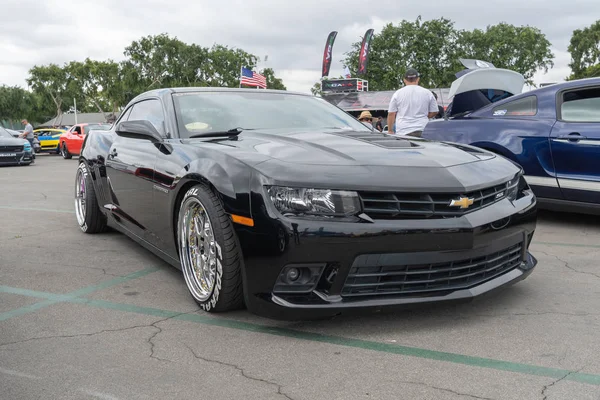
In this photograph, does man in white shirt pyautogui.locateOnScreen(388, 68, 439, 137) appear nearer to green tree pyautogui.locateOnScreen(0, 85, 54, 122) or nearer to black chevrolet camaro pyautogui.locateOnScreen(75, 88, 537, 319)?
black chevrolet camaro pyautogui.locateOnScreen(75, 88, 537, 319)

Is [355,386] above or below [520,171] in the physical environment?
below

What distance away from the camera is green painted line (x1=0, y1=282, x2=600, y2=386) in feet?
8.21

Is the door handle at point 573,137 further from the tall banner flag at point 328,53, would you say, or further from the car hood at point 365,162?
the tall banner flag at point 328,53

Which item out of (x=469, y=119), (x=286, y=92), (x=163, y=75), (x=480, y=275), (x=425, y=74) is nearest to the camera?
(x=480, y=275)

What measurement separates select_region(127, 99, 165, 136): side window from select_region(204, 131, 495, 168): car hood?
783mm

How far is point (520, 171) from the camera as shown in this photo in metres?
3.68

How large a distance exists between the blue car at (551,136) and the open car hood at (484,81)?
341mm

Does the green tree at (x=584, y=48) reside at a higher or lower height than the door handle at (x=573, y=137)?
higher

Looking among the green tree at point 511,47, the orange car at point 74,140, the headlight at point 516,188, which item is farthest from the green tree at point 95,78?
the headlight at point 516,188

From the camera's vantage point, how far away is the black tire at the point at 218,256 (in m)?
3.05

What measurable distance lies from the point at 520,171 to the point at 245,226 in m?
1.81

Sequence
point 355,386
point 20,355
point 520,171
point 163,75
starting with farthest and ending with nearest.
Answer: point 163,75 → point 520,171 → point 20,355 → point 355,386

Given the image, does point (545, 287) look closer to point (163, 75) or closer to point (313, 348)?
point (313, 348)

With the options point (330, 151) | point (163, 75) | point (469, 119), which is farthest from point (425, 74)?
point (330, 151)
